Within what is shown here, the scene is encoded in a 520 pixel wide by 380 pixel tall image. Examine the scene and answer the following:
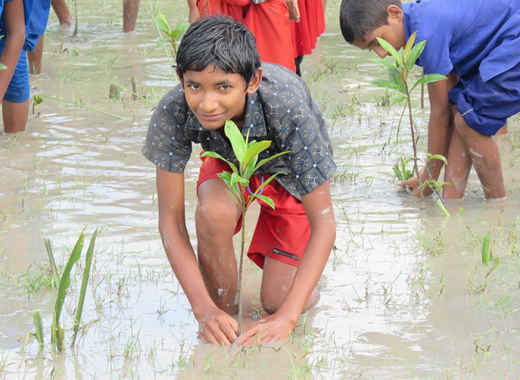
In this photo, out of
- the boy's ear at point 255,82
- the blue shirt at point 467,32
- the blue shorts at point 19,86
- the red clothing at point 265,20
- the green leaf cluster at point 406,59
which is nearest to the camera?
the boy's ear at point 255,82

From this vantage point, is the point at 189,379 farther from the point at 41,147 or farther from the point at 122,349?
the point at 41,147

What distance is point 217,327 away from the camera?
2.39m

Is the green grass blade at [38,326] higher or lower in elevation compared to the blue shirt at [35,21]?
lower

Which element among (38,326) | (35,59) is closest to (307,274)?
(38,326)

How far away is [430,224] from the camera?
10.7ft

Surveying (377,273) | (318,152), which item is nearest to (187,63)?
(318,152)

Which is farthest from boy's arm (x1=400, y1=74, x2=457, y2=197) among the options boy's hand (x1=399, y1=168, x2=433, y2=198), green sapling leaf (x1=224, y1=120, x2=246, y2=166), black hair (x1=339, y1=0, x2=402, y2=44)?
green sapling leaf (x1=224, y1=120, x2=246, y2=166)

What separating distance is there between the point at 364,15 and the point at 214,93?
4.23 feet

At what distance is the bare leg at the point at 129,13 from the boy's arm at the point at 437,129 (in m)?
4.09

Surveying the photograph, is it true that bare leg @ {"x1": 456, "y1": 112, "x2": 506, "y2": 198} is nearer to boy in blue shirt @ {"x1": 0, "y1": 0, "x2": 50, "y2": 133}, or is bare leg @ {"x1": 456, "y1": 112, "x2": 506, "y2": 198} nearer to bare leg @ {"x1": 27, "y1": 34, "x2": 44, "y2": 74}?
boy in blue shirt @ {"x1": 0, "y1": 0, "x2": 50, "y2": 133}

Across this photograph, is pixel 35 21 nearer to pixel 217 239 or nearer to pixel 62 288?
pixel 217 239

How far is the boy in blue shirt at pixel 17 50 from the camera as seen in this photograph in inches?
166

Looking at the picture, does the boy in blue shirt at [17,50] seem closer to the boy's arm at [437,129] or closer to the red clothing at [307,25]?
the red clothing at [307,25]

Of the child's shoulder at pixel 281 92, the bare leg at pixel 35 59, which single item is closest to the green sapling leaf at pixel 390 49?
the child's shoulder at pixel 281 92
